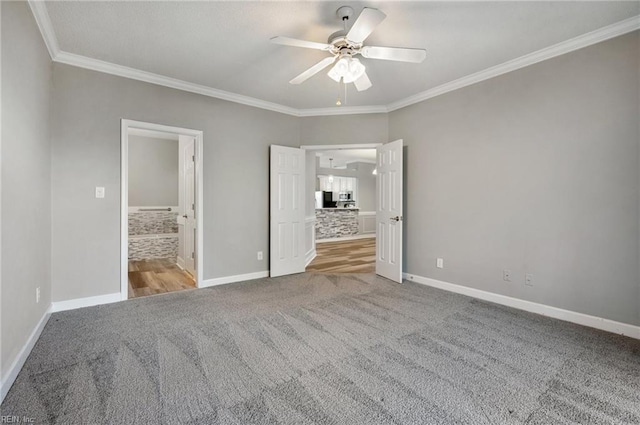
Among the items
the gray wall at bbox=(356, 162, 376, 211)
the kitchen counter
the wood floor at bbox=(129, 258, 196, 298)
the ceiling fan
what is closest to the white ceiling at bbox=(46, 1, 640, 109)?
the ceiling fan

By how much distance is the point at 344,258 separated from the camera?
233 inches

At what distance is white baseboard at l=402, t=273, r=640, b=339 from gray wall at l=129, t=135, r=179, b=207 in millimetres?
5906

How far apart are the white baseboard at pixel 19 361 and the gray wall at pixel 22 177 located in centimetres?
4

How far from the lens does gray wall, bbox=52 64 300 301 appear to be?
295 cm

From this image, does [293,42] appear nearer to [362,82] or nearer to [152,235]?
[362,82]

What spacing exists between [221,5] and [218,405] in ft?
8.79

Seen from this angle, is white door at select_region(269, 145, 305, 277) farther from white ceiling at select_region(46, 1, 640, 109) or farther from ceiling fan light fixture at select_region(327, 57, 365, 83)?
ceiling fan light fixture at select_region(327, 57, 365, 83)

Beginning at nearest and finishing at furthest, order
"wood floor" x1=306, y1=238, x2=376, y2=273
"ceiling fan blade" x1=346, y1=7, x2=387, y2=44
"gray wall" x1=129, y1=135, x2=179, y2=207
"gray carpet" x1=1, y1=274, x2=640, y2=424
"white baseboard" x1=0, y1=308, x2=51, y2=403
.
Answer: "gray carpet" x1=1, y1=274, x2=640, y2=424
"white baseboard" x1=0, y1=308, x2=51, y2=403
"ceiling fan blade" x1=346, y1=7, x2=387, y2=44
"wood floor" x1=306, y1=238, x2=376, y2=273
"gray wall" x1=129, y1=135, x2=179, y2=207

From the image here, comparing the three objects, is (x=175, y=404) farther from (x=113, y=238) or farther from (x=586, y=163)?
(x=586, y=163)

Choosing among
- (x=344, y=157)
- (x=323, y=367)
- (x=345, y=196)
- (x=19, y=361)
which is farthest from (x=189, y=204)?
(x=345, y=196)

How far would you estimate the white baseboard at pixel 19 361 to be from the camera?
1.64 metres

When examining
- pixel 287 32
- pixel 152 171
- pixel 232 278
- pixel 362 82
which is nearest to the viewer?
pixel 287 32

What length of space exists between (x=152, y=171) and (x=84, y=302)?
4213 millimetres

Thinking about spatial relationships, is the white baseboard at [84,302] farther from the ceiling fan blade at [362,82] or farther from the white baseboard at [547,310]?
the white baseboard at [547,310]
